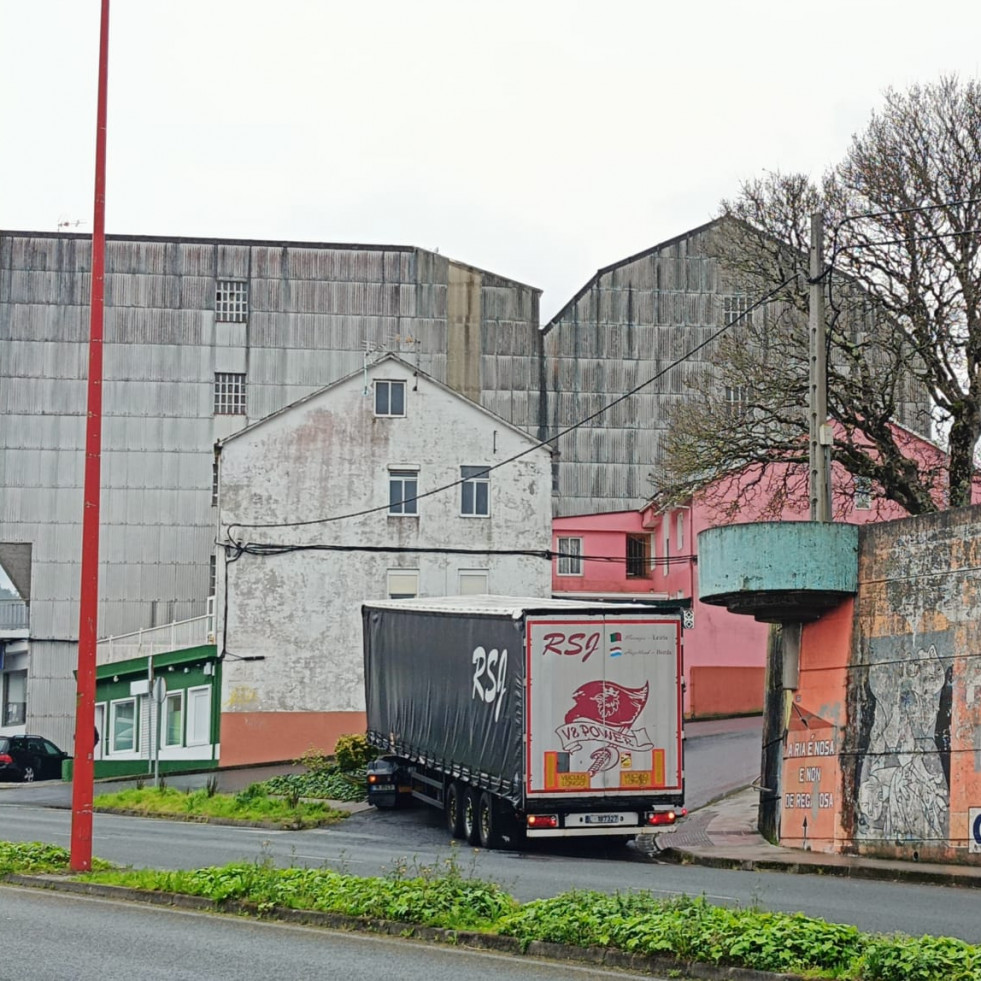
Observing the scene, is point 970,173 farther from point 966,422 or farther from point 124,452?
point 124,452

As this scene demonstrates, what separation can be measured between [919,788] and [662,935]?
10380 millimetres

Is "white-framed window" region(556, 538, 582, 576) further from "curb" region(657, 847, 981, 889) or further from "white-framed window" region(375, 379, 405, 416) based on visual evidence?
"curb" region(657, 847, 981, 889)

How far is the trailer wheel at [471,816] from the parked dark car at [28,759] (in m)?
25.1

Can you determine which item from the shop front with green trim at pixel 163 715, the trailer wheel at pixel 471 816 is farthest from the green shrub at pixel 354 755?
the trailer wheel at pixel 471 816

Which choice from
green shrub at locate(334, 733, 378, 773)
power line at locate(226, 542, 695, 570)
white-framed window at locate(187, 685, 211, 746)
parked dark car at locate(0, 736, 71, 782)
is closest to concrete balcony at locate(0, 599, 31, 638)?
parked dark car at locate(0, 736, 71, 782)

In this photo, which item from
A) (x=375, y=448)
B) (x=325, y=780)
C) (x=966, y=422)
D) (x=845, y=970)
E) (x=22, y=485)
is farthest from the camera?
(x=22, y=485)

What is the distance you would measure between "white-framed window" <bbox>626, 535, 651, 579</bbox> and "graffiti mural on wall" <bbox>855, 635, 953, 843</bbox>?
3641cm

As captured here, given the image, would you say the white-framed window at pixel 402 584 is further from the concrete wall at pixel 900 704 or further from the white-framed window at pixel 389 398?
the concrete wall at pixel 900 704

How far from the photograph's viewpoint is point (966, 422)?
29.9 metres

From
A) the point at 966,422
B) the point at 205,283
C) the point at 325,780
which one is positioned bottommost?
the point at 325,780

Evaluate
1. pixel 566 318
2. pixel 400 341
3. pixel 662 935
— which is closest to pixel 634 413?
pixel 566 318

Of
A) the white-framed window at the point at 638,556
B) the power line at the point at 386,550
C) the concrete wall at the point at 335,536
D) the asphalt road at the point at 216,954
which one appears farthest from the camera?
the white-framed window at the point at 638,556

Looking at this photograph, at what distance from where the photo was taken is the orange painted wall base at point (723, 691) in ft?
160

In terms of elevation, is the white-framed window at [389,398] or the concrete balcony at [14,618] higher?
the white-framed window at [389,398]
